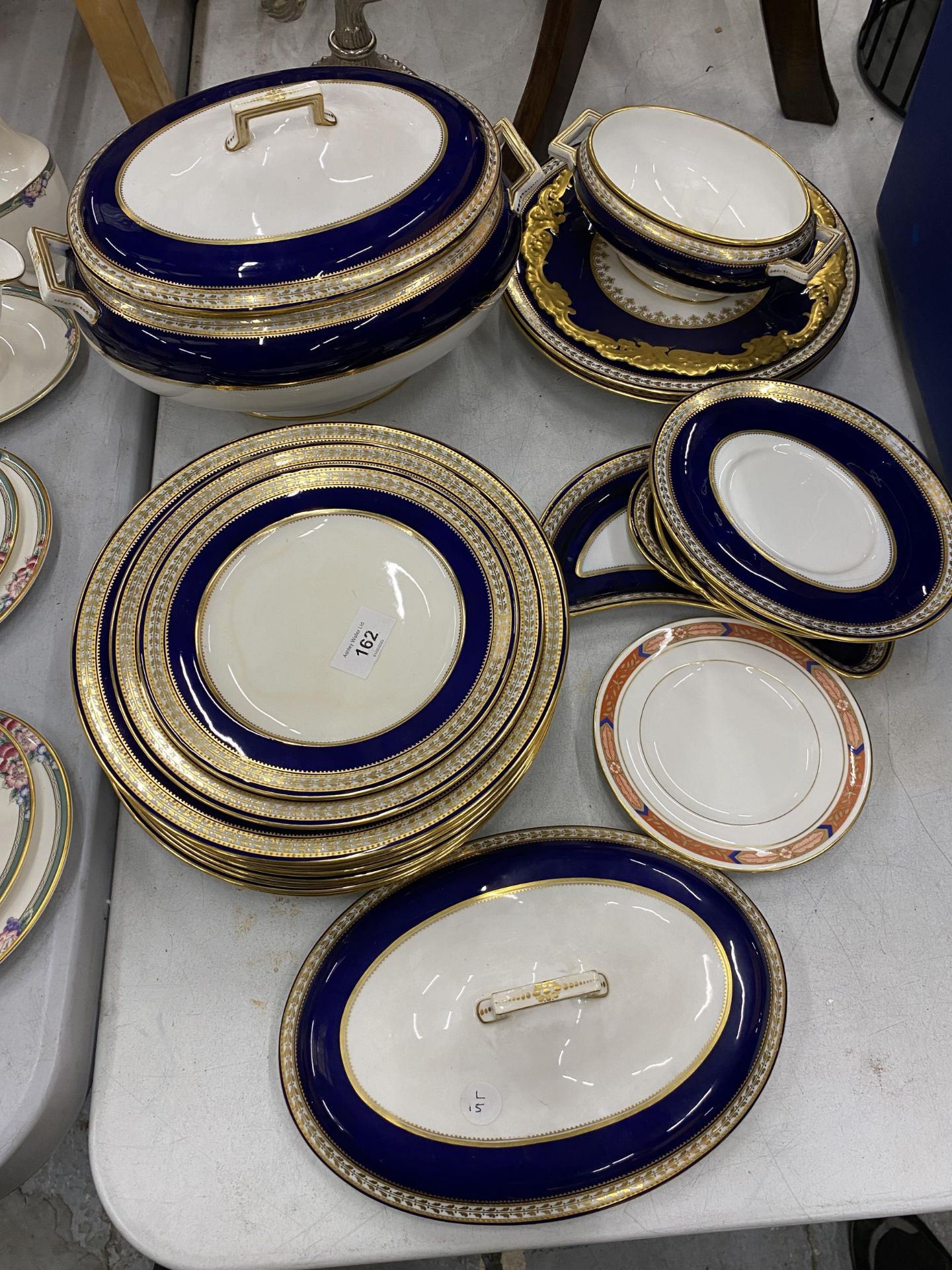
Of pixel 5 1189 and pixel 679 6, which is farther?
pixel 679 6

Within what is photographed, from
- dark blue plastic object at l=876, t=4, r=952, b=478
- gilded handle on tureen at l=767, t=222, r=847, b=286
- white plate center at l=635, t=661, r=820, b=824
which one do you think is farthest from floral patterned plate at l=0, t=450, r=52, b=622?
dark blue plastic object at l=876, t=4, r=952, b=478

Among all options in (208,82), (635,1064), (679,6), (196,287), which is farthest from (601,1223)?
(679,6)

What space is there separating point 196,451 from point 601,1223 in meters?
0.64

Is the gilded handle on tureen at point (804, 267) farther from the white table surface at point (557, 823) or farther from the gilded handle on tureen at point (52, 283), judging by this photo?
the gilded handle on tureen at point (52, 283)

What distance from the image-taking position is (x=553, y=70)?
2.70ft

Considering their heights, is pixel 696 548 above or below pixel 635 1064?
above

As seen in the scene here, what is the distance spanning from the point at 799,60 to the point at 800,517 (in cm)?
59

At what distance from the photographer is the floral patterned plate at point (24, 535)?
68 centimetres

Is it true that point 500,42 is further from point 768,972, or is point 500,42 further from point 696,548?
point 768,972

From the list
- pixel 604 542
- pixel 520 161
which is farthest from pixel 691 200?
pixel 604 542

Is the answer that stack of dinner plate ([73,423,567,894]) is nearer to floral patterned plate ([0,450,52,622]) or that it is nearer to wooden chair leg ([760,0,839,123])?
floral patterned plate ([0,450,52,622])

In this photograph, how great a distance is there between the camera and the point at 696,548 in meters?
0.60

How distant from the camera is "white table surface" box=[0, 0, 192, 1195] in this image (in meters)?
0.55

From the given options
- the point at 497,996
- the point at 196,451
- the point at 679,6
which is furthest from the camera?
the point at 679,6
